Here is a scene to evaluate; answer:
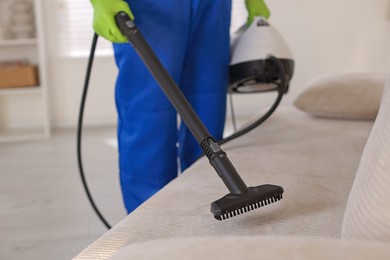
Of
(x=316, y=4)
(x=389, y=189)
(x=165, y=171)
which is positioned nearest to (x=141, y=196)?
(x=165, y=171)

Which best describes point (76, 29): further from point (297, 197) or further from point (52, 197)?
point (297, 197)

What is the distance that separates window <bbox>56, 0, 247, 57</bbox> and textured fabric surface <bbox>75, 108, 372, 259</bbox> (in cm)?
178

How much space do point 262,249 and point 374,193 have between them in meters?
0.21

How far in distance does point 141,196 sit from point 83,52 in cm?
184

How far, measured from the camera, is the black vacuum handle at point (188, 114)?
94 centimetres

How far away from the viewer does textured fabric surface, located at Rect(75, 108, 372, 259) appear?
88cm

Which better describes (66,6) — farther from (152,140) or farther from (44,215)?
(152,140)

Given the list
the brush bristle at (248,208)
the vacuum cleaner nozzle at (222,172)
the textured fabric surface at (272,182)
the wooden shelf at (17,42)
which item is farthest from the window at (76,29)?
the brush bristle at (248,208)

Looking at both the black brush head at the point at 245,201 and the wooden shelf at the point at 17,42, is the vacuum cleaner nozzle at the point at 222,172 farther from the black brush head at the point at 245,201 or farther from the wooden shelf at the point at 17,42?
the wooden shelf at the point at 17,42

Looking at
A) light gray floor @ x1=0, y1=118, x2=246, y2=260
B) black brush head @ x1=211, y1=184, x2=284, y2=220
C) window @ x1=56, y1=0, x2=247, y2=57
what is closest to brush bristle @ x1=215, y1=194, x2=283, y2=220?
black brush head @ x1=211, y1=184, x2=284, y2=220

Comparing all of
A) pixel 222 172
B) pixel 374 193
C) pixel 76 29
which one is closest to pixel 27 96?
pixel 76 29

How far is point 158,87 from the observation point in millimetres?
1328

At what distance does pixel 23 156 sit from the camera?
2533 millimetres

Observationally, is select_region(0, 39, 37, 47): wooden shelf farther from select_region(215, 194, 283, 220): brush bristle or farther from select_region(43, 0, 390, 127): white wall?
select_region(215, 194, 283, 220): brush bristle
